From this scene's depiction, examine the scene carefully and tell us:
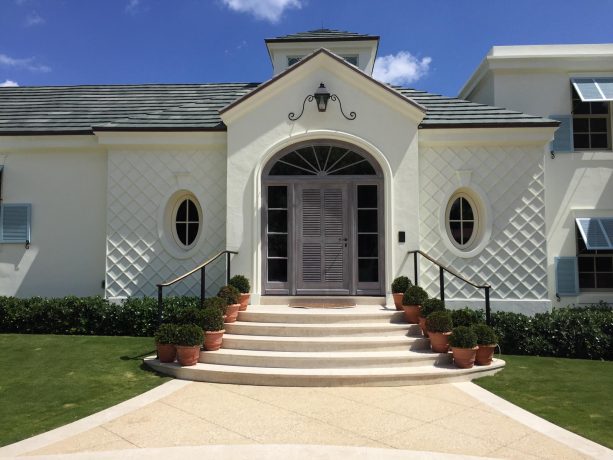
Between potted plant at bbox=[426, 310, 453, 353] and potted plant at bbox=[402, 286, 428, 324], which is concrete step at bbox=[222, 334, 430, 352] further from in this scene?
potted plant at bbox=[402, 286, 428, 324]

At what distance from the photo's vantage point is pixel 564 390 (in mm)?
7008

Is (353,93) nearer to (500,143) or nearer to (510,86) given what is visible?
(500,143)

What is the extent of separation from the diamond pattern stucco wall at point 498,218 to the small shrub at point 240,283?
14.0 feet

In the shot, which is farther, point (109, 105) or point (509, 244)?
point (109, 105)

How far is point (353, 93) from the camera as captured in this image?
429 inches

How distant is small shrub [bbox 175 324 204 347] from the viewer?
24.9 ft

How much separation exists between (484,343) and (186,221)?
764 cm

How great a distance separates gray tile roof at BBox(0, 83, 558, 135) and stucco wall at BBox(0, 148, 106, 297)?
3.56ft

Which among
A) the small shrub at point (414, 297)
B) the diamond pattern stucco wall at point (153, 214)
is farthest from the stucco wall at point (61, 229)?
the small shrub at point (414, 297)

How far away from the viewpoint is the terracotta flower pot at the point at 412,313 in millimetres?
8906

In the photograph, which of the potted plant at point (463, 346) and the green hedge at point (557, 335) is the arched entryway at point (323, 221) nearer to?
the green hedge at point (557, 335)

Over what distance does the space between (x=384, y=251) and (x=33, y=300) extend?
8.43 meters

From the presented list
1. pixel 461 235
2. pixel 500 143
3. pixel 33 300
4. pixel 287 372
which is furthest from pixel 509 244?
pixel 33 300

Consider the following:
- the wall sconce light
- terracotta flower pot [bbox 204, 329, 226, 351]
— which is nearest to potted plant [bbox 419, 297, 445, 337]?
terracotta flower pot [bbox 204, 329, 226, 351]
